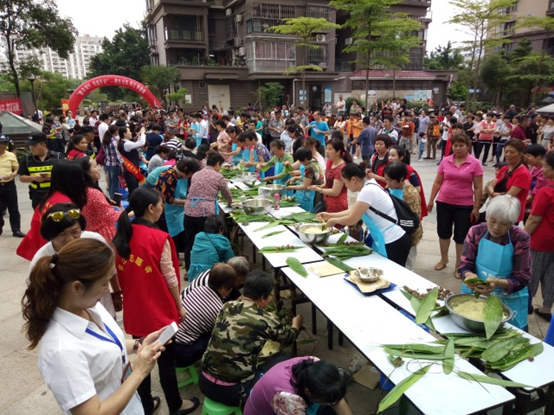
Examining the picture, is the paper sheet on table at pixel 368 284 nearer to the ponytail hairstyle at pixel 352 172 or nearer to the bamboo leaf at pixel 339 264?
the bamboo leaf at pixel 339 264

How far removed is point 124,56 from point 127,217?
4099cm

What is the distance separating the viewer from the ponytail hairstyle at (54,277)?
137 cm

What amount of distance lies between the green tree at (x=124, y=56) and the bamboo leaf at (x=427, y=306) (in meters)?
39.9

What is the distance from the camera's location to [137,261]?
2.43m

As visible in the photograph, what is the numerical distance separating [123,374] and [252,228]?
2805 millimetres

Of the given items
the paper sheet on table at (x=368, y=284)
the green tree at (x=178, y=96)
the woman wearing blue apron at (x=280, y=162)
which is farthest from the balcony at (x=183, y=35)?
the paper sheet on table at (x=368, y=284)

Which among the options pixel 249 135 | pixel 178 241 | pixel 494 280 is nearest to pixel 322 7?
pixel 249 135

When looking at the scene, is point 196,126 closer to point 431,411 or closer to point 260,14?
point 431,411

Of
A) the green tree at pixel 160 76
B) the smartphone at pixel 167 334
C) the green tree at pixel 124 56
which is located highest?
the green tree at pixel 124 56

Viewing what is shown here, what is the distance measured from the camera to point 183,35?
28516 millimetres

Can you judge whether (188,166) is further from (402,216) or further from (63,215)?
(402,216)

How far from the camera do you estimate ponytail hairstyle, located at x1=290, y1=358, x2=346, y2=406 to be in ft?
5.87

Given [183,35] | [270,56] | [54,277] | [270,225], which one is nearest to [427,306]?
[54,277]

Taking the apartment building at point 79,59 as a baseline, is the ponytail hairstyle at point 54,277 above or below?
below
